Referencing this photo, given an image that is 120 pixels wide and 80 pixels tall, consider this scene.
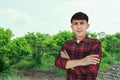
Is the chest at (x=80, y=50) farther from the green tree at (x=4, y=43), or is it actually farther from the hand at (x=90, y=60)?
the green tree at (x=4, y=43)

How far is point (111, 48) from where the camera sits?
841 inches

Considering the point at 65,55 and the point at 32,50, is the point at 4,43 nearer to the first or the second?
the point at 32,50

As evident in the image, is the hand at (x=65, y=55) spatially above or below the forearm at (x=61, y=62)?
above

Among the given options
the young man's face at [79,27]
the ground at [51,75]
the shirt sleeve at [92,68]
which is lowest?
the ground at [51,75]

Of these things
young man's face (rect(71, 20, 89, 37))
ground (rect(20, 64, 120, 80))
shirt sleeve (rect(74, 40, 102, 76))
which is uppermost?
young man's face (rect(71, 20, 89, 37))

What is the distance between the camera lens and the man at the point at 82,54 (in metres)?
2.97

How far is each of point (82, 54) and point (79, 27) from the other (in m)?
0.23

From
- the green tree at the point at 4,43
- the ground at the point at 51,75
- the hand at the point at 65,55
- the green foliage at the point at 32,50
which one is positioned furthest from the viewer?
the green foliage at the point at 32,50

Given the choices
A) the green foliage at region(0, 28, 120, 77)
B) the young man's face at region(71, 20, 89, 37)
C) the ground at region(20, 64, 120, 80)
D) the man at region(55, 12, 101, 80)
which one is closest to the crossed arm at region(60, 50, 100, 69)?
the man at region(55, 12, 101, 80)

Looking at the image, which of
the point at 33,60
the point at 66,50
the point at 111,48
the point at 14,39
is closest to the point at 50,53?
the point at 33,60

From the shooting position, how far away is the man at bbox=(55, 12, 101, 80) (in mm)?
2973

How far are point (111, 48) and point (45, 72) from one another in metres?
8.14

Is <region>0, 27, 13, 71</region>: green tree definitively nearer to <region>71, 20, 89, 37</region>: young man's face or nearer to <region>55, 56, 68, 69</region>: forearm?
<region>55, 56, 68, 69</region>: forearm

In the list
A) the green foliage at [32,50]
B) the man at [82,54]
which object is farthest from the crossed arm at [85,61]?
the green foliage at [32,50]
